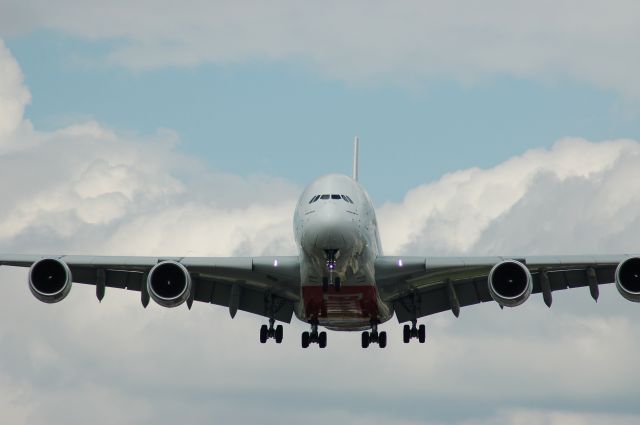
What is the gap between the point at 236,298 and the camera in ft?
161

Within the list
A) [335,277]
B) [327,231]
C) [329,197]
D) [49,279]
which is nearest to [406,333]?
[335,277]

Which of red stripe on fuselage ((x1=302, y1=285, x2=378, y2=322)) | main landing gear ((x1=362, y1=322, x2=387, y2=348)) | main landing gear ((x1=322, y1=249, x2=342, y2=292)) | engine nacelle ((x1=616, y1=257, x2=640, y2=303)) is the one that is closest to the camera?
main landing gear ((x1=322, y1=249, x2=342, y2=292))

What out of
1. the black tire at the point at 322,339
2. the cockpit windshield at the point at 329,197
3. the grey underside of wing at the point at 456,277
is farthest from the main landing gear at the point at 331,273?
the black tire at the point at 322,339

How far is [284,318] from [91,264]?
322 inches

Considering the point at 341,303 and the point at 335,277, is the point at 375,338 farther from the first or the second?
the point at 335,277

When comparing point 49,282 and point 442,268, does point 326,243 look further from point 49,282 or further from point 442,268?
point 49,282

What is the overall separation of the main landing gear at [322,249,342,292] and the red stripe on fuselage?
76 centimetres

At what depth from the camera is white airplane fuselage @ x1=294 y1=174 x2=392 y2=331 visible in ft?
135

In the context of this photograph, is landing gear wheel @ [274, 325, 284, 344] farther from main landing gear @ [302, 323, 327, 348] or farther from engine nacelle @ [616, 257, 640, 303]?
engine nacelle @ [616, 257, 640, 303]

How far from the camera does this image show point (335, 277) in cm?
4306

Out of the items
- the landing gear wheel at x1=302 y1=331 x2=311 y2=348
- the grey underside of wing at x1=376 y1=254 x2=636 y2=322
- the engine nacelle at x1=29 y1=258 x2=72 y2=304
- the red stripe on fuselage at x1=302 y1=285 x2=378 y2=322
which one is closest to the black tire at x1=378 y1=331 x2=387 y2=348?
the grey underside of wing at x1=376 y1=254 x2=636 y2=322

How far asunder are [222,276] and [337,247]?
7.25m

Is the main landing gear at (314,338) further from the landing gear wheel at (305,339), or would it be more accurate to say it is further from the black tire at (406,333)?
the black tire at (406,333)

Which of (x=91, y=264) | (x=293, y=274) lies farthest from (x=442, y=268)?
(x=91, y=264)
